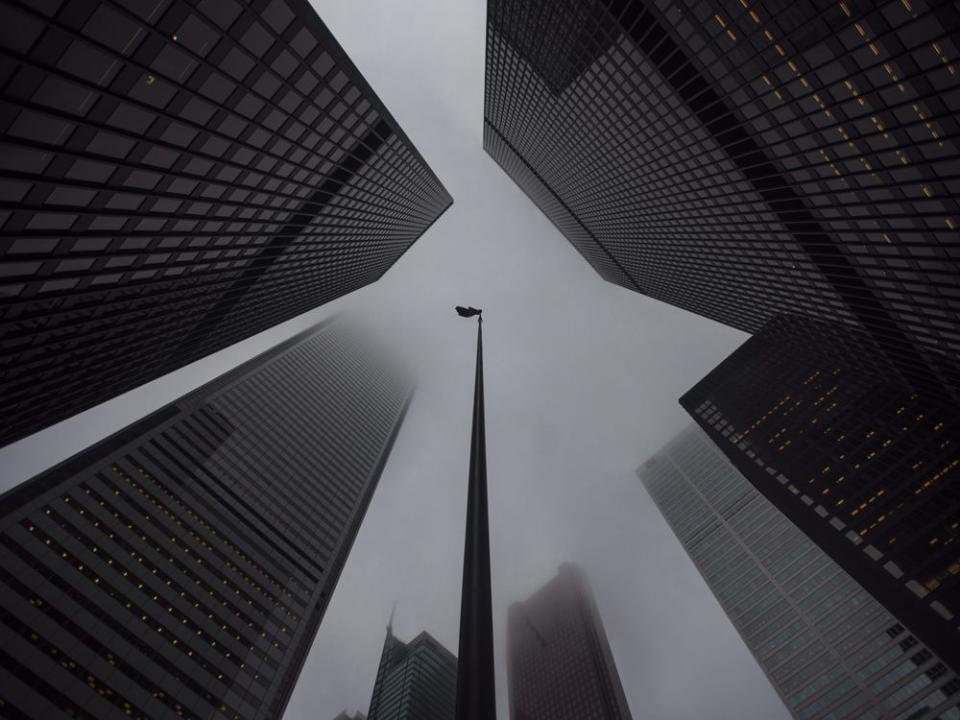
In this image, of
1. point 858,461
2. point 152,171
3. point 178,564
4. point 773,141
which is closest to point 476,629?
point 152,171

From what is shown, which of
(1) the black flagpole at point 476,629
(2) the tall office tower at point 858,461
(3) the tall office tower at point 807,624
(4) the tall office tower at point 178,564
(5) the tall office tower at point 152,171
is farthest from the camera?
(3) the tall office tower at point 807,624

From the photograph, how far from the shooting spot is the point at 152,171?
1193 inches

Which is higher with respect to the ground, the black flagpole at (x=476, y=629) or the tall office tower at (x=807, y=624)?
the black flagpole at (x=476, y=629)

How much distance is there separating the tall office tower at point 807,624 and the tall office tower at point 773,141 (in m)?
61.0

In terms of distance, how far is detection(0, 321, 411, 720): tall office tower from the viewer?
6234cm

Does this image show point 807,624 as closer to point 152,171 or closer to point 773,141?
point 773,141

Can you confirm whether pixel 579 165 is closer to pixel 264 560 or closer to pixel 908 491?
pixel 908 491

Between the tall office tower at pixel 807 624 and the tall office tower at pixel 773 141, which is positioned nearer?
the tall office tower at pixel 773 141

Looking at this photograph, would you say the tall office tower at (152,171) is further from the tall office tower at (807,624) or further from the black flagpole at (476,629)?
the tall office tower at (807,624)

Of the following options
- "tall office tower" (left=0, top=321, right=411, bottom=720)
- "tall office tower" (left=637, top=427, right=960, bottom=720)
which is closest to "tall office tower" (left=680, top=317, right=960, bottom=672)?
"tall office tower" (left=637, top=427, right=960, bottom=720)

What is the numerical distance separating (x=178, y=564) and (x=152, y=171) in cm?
7198

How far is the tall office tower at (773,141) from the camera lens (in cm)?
3672

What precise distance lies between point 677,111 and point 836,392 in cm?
6275

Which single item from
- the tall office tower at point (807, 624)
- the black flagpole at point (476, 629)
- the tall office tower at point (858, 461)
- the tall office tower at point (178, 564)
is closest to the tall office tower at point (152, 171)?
the tall office tower at point (178, 564)
